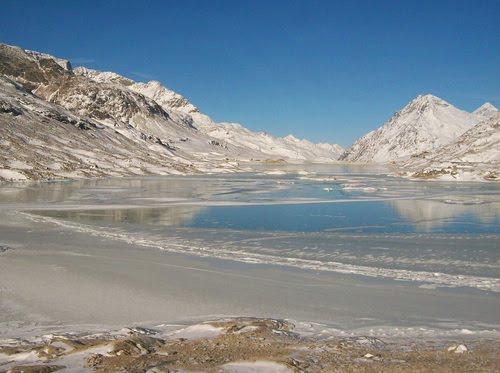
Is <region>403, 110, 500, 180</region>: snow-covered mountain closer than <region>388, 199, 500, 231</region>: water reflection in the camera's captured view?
No

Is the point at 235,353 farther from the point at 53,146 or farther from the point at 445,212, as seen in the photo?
the point at 53,146

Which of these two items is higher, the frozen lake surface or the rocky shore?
the frozen lake surface

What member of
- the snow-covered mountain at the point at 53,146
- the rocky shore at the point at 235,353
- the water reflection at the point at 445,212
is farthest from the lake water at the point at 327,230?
the snow-covered mountain at the point at 53,146

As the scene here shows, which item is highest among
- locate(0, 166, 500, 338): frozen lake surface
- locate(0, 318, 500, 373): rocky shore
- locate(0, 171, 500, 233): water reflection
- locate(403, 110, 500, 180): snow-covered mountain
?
locate(403, 110, 500, 180): snow-covered mountain

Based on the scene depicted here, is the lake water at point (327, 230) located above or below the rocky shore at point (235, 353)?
above

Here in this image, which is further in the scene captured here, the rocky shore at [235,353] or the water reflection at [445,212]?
the water reflection at [445,212]

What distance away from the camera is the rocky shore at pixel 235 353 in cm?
733

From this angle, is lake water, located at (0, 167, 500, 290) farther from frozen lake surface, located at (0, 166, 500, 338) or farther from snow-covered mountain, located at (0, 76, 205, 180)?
snow-covered mountain, located at (0, 76, 205, 180)

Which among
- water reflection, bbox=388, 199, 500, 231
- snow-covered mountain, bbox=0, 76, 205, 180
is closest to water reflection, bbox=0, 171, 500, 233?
water reflection, bbox=388, 199, 500, 231

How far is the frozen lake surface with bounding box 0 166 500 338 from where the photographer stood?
10.6 m

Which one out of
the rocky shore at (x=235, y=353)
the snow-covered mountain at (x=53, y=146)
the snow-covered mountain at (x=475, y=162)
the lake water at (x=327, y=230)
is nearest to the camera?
the rocky shore at (x=235, y=353)

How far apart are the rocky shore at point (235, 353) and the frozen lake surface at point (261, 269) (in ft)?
3.64

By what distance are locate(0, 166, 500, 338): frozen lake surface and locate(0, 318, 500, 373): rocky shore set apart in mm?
1110

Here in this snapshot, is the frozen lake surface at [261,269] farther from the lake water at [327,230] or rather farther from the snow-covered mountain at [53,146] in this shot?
the snow-covered mountain at [53,146]
